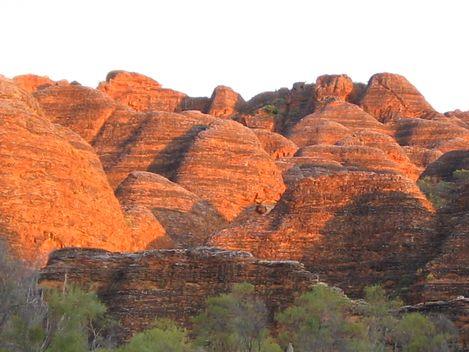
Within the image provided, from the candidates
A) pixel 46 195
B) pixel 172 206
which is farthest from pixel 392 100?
pixel 46 195

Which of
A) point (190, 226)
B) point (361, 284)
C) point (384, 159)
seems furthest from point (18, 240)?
point (384, 159)

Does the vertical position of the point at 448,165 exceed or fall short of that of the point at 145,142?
it exceeds it

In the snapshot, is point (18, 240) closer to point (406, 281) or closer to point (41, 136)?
point (41, 136)

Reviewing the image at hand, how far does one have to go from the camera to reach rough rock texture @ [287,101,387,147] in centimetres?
9675

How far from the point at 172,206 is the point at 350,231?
62.0 ft

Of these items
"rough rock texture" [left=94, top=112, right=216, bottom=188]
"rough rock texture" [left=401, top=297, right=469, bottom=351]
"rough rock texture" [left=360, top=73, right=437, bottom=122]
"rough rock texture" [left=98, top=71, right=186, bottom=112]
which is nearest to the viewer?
"rough rock texture" [left=401, top=297, right=469, bottom=351]

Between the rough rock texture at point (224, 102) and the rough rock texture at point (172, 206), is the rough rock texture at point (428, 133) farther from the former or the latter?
the rough rock texture at point (172, 206)

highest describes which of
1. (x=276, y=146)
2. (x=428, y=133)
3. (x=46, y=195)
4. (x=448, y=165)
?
(x=428, y=133)

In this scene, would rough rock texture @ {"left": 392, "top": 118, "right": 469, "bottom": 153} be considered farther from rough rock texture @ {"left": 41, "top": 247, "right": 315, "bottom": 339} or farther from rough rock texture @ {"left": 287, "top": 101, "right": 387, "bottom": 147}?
rough rock texture @ {"left": 41, "top": 247, "right": 315, "bottom": 339}

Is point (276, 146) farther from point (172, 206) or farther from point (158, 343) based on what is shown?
point (158, 343)

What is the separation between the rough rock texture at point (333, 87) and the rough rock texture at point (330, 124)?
398cm

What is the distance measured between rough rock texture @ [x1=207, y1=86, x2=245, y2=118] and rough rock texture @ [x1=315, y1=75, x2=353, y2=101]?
10475mm

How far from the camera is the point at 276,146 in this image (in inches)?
3398

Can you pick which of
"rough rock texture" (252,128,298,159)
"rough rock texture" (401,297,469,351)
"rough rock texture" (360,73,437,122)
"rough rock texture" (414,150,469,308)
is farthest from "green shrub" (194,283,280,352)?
"rough rock texture" (360,73,437,122)
